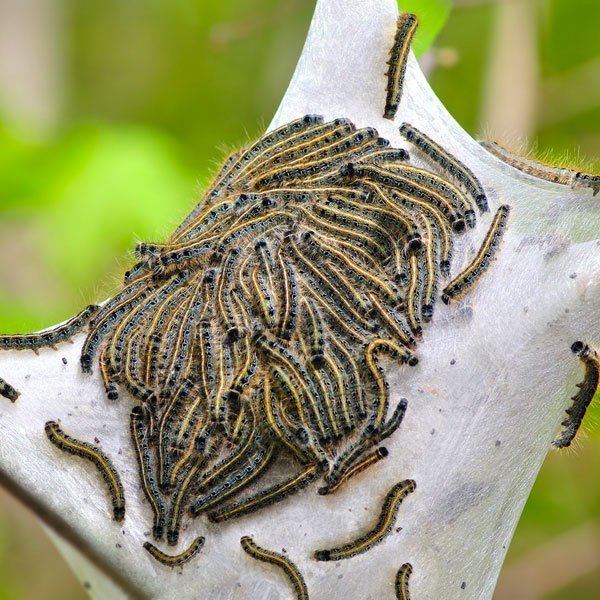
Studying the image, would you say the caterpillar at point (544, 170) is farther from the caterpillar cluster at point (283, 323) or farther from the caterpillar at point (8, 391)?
the caterpillar at point (8, 391)

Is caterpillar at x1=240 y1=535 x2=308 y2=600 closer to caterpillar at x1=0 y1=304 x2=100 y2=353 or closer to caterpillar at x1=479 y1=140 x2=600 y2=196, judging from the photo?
caterpillar at x1=0 y1=304 x2=100 y2=353

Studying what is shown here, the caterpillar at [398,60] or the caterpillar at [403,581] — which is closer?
the caterpillar at [403,581]

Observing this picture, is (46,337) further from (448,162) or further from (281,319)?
(448,162)

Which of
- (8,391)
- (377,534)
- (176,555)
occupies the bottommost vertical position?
(377,534)

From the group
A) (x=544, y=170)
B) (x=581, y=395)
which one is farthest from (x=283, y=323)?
(x=544, y=170)

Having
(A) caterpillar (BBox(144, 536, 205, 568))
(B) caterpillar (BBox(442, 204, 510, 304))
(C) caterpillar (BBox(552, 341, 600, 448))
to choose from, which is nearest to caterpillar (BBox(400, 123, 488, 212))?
(B) caterpillar (BBox(442, 204, 510, 304))

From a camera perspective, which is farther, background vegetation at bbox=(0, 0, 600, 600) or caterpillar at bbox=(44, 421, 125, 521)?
background vegetation at bbox=(0, 0, 600, 600)

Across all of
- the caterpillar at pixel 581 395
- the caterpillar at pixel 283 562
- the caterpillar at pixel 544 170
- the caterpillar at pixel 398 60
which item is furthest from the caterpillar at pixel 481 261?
the caterpillar at pixel 283 562

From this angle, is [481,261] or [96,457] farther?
[481,261]

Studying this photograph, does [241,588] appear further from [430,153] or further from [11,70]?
[11,70]
